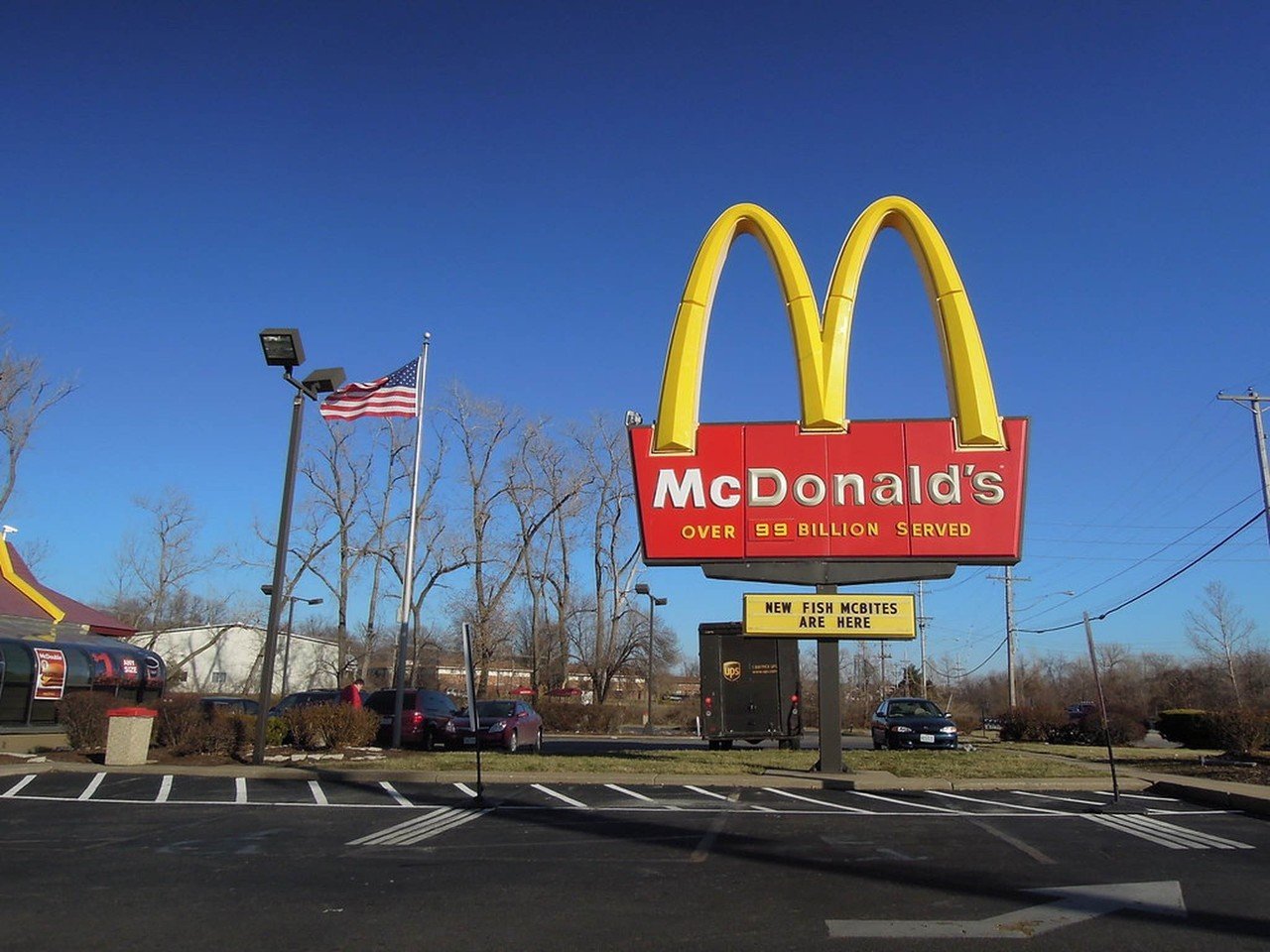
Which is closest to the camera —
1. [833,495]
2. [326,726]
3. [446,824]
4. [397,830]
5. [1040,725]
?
[397,830]

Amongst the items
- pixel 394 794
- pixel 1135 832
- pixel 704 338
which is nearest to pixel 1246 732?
pixel 1135 832

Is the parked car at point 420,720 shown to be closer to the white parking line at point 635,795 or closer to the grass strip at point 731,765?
the grass strip at point 731,765

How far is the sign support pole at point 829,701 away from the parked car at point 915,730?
6568mm

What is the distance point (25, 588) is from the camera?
984 inches

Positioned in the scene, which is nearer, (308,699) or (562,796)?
(562,796)

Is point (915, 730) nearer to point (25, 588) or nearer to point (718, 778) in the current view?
point (718, 778)

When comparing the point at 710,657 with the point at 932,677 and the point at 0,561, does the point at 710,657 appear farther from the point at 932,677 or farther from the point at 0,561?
the point at 932,677

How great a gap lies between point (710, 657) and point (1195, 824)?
13.2 meters

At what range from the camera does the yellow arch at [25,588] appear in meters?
24.8

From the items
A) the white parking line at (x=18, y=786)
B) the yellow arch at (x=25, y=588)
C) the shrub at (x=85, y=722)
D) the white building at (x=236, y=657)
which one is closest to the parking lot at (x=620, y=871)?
the white parking line at (x=18, y=786)

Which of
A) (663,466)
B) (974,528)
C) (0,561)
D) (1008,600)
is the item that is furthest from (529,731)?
(1008,600)

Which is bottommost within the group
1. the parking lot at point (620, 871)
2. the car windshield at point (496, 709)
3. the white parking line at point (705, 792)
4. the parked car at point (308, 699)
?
the parking lot at point (620, 871)

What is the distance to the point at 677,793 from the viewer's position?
12805mm

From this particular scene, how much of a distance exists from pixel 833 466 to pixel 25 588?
72.4 feet
